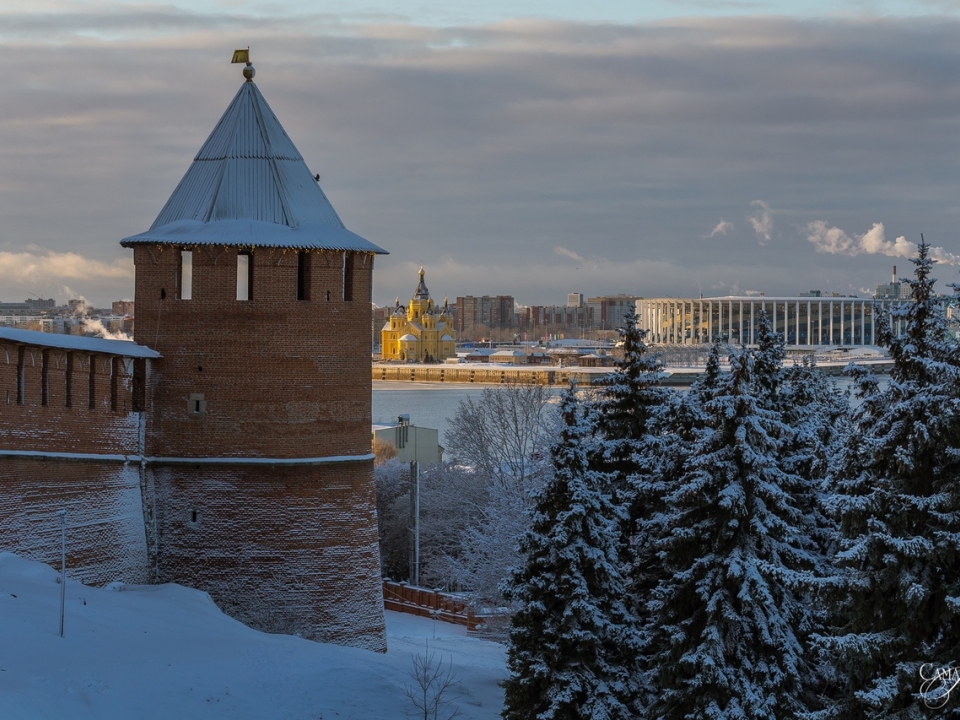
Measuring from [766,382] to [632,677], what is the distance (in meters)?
4.54

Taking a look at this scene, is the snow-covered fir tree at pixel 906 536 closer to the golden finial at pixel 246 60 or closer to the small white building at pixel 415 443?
the golden finial at pixel 246 60

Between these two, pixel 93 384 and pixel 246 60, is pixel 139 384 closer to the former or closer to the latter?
pixel 93 384

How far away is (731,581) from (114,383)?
30.6 feet

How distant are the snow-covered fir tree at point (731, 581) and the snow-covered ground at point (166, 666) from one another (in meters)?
4.01

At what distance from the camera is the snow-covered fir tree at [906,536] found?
11539 mm

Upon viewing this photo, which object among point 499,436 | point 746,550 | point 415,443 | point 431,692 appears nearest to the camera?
point 746,550

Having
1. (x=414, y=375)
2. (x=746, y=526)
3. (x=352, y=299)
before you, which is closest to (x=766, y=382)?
(x=746, y=526)

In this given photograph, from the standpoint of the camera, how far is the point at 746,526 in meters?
14.4

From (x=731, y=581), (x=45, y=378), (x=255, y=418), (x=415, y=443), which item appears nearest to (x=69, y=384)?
(x=45, y=378)

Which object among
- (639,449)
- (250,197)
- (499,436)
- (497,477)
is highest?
(250,197)

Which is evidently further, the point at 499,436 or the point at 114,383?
the point at 499,436

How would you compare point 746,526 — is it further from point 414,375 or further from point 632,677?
point 414,375

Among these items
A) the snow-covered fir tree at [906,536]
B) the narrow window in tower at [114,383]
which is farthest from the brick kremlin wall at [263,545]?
the snow-covered fir tree at [906,536]

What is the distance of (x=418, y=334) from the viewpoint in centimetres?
19175
